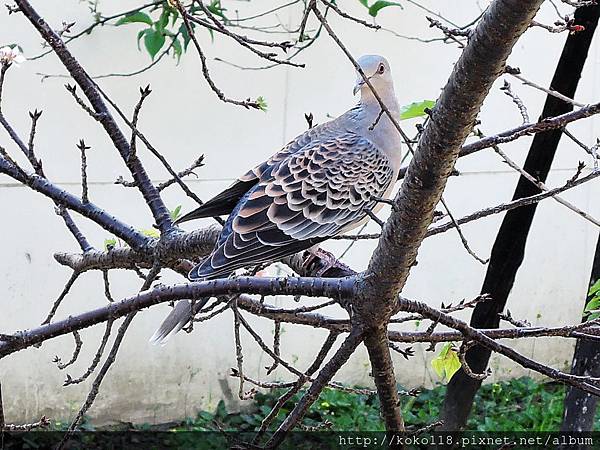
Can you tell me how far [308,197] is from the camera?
2010mm

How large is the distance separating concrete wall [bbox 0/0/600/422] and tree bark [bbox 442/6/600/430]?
1294mm

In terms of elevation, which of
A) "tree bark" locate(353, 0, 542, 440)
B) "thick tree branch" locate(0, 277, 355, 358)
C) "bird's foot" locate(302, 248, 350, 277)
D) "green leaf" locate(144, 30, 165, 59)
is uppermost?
"green leaf" locate(144, 30, 165, 59)

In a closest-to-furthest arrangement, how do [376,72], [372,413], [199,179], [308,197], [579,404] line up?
[308,197] < [376,72] < [579,404] < [199,179] < [372,413]

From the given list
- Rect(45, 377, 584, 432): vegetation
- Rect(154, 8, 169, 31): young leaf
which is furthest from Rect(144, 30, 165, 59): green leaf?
Rect(45, 377, 584, 432): vegetation

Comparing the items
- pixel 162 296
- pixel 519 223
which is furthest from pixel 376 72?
pixel 162 296

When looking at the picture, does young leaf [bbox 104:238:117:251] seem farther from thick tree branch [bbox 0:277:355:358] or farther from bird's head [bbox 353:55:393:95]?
bird's head [bbox 353:55:393:95]

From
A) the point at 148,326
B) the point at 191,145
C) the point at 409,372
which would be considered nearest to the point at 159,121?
the point at 191,145

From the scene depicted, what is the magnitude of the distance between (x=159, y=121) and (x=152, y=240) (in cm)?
200

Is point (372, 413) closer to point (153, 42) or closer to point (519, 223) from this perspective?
point (519, 223)

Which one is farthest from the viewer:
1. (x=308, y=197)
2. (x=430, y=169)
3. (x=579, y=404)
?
(x=579, y=404)

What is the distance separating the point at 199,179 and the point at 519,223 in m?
1.56

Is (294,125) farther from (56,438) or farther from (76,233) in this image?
(76,233)

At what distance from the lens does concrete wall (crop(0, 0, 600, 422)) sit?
333 cm

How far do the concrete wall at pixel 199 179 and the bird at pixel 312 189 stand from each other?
136cm
